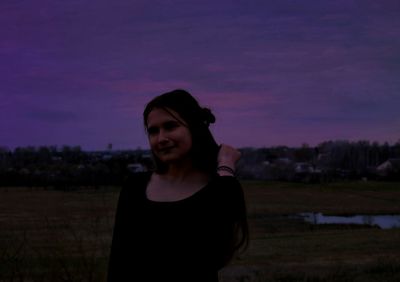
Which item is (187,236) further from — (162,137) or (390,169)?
(390,169)

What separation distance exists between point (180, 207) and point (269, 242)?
76.0 feet

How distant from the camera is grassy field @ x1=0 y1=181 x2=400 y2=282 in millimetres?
5891

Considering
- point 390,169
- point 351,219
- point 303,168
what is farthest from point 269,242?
point 303,168

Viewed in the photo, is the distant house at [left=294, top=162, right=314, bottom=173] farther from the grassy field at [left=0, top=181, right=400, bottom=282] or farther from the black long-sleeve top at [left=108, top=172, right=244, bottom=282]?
the black long-sleeve top at [left=108, top=172, right=244, bottom=282]

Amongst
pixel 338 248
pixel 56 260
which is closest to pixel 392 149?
pixel 338 248

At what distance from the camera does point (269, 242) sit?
80.6ft

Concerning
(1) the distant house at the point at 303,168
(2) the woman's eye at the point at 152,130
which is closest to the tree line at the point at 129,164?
(1) the distant house at the point at 303,168

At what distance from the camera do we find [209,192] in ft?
6.42

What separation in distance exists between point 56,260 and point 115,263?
386cm

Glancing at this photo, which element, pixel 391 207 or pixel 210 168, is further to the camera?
pixel 391 207

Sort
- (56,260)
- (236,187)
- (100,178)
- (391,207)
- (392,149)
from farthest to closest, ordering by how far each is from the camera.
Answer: (392,149) < (100,178) < (391,207) < (56,260) < (236,187)

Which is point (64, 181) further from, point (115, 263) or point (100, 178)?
point (115, 263)

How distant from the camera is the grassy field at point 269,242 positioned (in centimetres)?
589

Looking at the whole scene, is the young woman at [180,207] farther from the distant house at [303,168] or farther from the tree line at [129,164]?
the distant house at [303,168]
